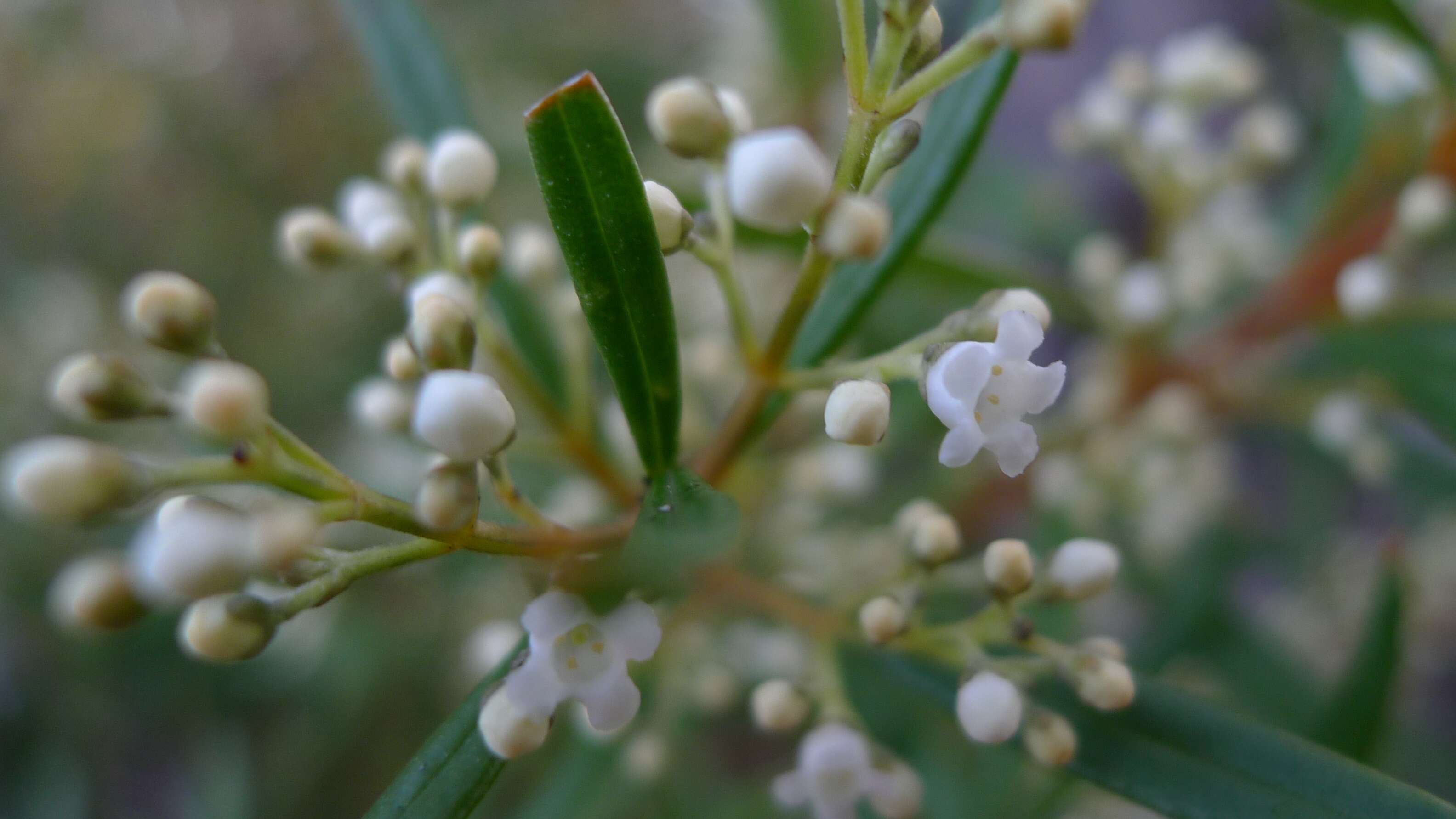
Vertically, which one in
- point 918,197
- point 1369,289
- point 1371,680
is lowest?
point 1371,680

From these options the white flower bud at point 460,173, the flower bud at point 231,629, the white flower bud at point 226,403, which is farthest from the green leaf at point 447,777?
the white flower bud at point 460,173

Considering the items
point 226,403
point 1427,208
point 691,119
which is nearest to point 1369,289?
point 1427,208

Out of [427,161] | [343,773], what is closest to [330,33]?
Answer: [343,773]

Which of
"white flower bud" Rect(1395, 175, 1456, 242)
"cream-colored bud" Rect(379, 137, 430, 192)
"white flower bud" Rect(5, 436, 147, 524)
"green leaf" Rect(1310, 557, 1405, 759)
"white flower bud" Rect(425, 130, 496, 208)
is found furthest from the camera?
→ "white flower bud" Rect(1395, 175, 1456, 242)

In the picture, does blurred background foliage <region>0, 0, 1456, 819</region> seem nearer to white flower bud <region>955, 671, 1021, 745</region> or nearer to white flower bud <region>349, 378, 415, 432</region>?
white flower bud <region>349, 378, 415, 432</region>

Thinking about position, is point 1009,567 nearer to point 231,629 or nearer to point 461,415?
point 461,415

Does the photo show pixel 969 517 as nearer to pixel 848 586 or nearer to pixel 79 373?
pixel 848 586

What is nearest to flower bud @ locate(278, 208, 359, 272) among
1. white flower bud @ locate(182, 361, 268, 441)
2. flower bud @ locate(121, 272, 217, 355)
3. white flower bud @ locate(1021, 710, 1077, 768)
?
flower bud @ locate(121, 272, 217, 355)
